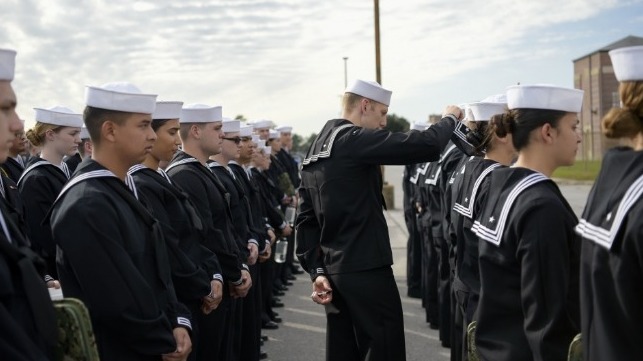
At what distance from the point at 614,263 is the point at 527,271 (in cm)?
80

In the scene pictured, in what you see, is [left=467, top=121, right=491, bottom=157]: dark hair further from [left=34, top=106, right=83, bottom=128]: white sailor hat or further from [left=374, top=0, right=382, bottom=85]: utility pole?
[left=374, top=0, right=382, bottom=85]: utility pole

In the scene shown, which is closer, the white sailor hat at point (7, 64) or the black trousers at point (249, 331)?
the white sailor hat at point (7, 64)

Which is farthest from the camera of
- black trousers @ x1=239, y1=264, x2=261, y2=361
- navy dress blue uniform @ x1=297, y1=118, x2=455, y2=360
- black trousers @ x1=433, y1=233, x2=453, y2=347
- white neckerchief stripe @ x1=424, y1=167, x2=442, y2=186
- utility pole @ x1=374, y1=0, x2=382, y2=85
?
utility pole @ x1=374, y1=0, x2=382, y2=85

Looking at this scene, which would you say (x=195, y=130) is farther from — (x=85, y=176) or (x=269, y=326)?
(x=269, y=326)

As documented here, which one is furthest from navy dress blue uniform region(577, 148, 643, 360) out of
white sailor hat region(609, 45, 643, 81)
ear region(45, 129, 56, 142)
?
ear region(45, 129, 56, 142)

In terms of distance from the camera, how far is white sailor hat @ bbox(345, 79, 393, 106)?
5.05 meters

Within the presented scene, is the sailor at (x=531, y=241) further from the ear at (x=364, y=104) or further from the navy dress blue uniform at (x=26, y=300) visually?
the navy dress blue uniform at (x=26, y=300)

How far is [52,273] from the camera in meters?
5.26

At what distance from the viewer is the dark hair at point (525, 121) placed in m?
3.35

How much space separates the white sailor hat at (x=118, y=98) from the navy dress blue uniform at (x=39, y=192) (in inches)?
75.1

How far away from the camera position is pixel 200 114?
19.0ft

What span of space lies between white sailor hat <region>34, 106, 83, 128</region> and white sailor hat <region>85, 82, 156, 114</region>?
2.90 meters

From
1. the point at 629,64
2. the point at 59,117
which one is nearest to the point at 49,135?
the point at 59,117

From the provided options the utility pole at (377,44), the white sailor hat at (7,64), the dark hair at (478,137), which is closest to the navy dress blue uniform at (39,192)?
the white sailor hat at (7,64)
